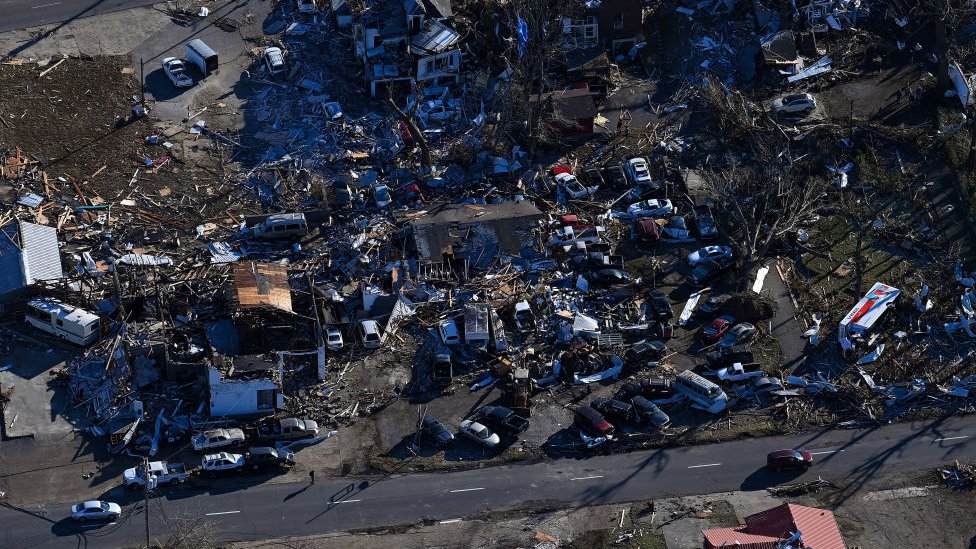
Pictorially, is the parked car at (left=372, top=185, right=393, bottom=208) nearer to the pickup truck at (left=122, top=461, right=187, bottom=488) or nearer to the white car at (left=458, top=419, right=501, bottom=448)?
the white car at (left=458, top=419, right=501, bottom=448)

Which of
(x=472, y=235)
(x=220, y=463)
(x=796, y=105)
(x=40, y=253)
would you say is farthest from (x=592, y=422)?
(x=40, y=253)

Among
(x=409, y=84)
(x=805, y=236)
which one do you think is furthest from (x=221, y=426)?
(x=805, y=236)

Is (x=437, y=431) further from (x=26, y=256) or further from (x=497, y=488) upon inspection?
(x=26, y=256)

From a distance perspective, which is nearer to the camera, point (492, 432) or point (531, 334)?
point (492, 432)

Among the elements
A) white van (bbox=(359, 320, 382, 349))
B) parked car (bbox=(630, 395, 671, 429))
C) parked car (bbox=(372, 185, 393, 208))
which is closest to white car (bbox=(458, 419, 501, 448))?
white van (bbox=(359, 320, 382, 349))

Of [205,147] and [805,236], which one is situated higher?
[205,147]

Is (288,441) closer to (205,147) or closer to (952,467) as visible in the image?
(205,147)

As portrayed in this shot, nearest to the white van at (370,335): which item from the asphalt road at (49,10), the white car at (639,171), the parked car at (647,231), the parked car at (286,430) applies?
the parked car at (286,430)

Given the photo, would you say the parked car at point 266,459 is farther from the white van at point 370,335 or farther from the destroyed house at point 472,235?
the destroyed house at point 472,235
